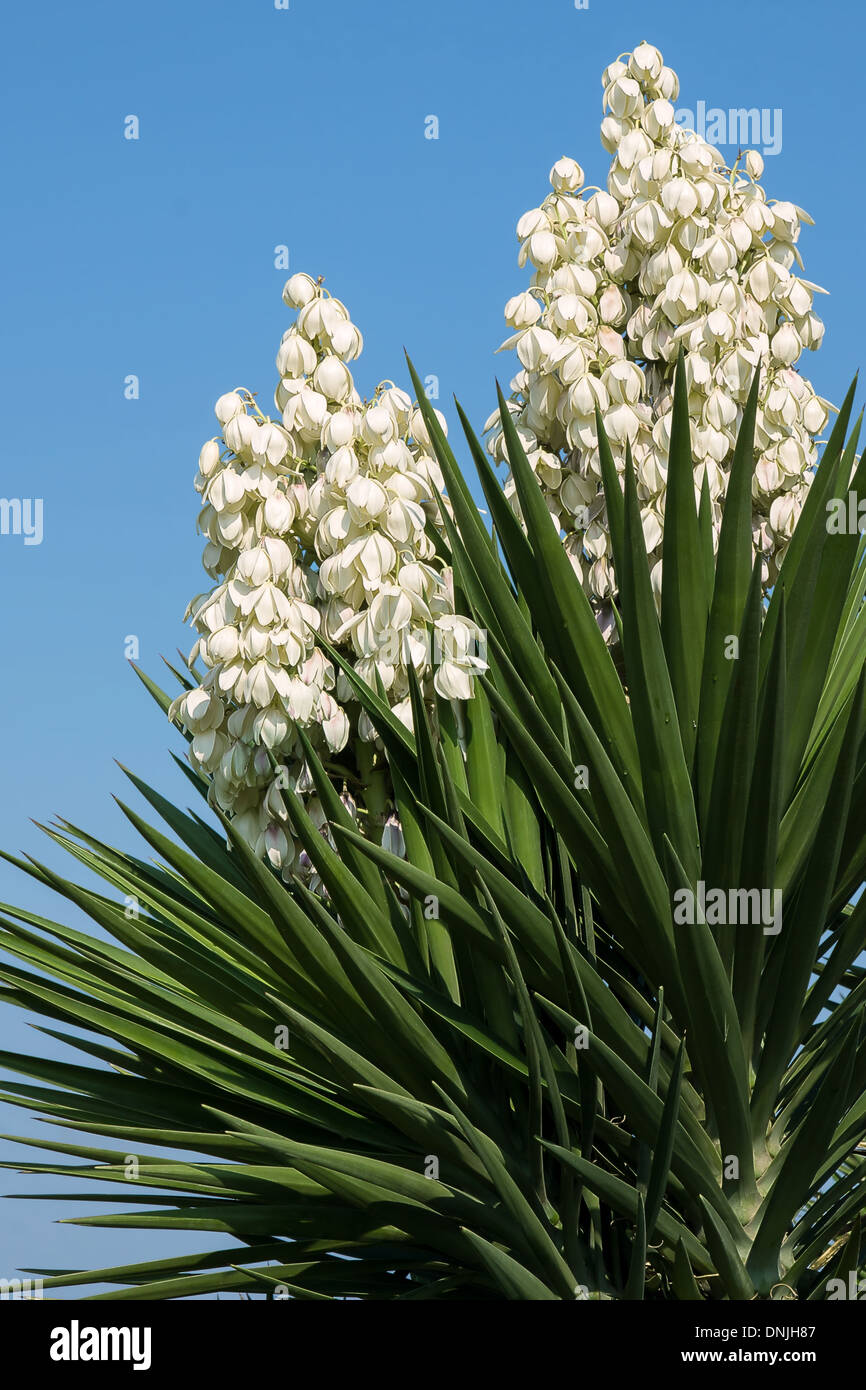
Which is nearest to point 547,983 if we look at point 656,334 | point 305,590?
point 305,590

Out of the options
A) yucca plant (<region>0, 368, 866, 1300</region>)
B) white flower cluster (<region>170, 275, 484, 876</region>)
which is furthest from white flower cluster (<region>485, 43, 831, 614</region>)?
white flower cluster (<region>170, 275, 484, 876</region>)

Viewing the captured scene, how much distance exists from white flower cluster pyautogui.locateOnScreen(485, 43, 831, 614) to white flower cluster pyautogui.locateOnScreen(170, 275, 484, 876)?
1.03 feet

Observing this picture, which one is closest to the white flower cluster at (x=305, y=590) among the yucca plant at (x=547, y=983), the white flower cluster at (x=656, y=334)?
the yucca plant at (x=547, y=983)

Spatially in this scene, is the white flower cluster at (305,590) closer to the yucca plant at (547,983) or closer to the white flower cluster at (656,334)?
the yucca plant at (547,983)

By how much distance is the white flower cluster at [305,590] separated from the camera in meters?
2.15

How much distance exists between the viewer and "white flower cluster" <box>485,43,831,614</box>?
2375mm

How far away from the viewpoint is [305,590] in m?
2.26

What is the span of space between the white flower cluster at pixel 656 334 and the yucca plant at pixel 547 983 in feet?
0.54

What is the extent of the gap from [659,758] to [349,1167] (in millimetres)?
667

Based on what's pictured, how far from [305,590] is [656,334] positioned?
779 millimetres

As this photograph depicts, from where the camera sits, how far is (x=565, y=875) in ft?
7.04
